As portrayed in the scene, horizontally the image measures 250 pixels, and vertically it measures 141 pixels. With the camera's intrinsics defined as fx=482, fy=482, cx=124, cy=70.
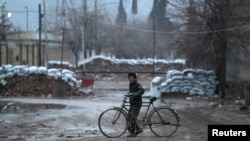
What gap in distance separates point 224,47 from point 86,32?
3588 cm

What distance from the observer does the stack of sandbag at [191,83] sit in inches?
1087

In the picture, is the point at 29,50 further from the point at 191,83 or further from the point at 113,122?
the point at 113,122

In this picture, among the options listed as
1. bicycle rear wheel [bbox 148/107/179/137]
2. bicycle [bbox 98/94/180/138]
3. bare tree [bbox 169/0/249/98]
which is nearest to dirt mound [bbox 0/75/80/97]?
bare tree [bbox 169/0/249/98]

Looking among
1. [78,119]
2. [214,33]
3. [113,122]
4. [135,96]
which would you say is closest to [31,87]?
[214,33]

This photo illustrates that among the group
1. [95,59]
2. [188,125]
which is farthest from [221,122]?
[95,59]

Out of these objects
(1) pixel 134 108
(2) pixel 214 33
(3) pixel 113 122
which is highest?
(2) pixel 214 33

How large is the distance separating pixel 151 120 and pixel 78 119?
4.95 m

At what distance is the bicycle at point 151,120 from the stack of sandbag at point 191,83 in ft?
49.2

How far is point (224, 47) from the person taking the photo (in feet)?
85.6

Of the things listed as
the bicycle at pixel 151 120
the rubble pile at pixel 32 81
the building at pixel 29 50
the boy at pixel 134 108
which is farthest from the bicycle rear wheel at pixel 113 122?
the building at pixel 29 50

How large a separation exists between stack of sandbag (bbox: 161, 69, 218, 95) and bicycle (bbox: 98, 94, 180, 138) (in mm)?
14984

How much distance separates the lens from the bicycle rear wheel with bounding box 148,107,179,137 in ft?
40.9

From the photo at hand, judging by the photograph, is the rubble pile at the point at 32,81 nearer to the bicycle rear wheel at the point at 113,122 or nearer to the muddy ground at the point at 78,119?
the muddy ground at the point at 78,119

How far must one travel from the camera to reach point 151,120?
1252 centimetres
